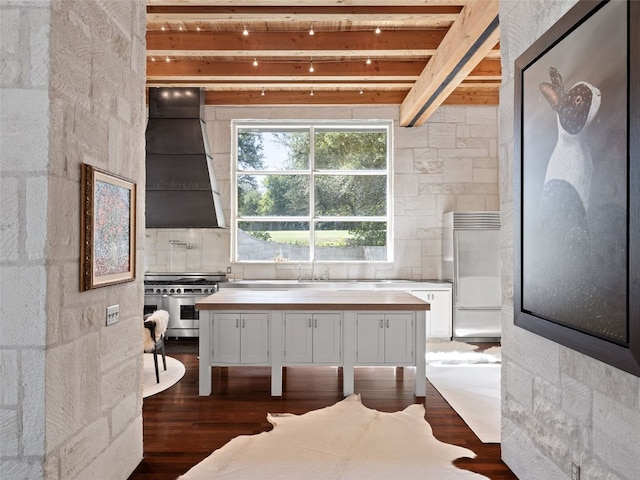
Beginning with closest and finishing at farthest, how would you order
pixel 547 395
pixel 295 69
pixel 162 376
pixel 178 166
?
pixel 547 395 → pixel 162 376 → pixel 295 69 → pixel 178 166

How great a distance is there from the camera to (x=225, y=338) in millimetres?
3725

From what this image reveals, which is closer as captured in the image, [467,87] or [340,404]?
[340,404]

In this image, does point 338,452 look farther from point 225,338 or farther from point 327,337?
point 225,338

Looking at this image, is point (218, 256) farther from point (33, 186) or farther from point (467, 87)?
point (33, 186)

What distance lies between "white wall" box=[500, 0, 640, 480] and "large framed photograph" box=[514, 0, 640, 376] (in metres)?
0.11

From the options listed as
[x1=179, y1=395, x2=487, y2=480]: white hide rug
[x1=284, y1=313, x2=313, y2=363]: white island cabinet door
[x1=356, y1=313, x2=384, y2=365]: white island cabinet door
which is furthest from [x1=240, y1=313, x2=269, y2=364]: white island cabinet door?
[x1=356, y1=313, x2=384, y2=365]: white island cabinet door

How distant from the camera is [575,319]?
1736 mm

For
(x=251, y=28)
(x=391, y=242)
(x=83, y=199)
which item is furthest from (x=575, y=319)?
(x=391, y=242)

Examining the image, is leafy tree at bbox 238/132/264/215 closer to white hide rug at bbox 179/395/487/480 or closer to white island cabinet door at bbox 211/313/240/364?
white island cabinet door at bbox 211/313/240/364

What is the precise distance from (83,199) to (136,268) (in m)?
0.68

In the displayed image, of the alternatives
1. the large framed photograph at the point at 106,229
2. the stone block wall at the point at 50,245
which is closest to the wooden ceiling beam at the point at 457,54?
the stone block wall at the point at 50,245

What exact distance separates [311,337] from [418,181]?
3468 millimetres

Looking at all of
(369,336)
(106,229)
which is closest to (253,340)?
(369,336)

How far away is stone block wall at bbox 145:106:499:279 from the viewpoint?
6312 millimetres
